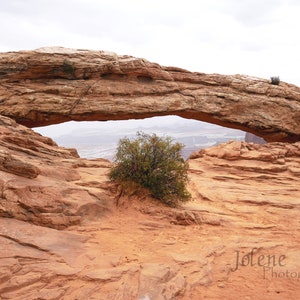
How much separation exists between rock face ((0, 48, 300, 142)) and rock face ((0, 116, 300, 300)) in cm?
813

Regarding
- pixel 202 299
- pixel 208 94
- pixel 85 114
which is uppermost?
pixel 208 94

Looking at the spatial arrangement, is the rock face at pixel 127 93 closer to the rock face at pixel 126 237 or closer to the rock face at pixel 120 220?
the rock face at pixel 120 220

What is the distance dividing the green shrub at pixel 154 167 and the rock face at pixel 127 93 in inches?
458

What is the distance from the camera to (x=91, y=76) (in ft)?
77.4

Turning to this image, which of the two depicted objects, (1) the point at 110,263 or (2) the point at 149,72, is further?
(2) the point at 149,72

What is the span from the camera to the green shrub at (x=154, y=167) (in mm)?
11578

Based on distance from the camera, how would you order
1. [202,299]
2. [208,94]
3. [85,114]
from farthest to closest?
[208,94] → [85,114] → [202,299]

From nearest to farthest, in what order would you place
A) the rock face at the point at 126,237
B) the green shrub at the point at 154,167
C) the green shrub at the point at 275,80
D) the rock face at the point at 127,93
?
1. the rock face at the point at 126,237
2. the green shrub at the point at 154,167
3. the rock face at the point at 127,93
4. the green shrub at the point at 275,80

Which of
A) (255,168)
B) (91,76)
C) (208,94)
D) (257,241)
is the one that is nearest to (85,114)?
(91,76)

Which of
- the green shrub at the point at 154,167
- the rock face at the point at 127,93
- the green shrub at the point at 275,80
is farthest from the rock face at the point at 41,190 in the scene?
the green shrub at the point at 275,80

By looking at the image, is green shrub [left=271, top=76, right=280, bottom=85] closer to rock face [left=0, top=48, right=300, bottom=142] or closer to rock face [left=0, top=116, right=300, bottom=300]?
rock face [left=0, top=48, right=300, bottom=142]

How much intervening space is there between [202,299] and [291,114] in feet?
78.3

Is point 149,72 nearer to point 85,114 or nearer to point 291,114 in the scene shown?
point 85,114

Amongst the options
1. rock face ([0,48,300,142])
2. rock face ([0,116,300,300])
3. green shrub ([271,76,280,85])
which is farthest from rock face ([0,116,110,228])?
green shrub ([271,76,280,85])
